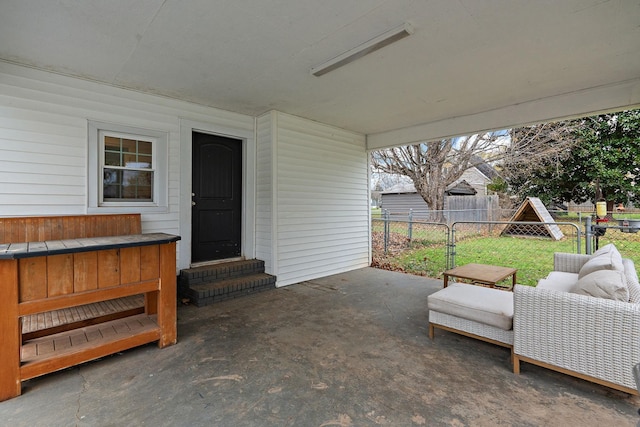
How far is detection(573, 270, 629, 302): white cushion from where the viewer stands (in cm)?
200

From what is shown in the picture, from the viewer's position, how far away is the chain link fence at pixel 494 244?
5.14m

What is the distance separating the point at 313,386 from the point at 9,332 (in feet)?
6.81

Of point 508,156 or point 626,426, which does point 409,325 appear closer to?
point 626,426

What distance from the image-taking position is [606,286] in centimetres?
205

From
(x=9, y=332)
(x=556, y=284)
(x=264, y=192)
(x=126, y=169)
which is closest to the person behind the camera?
(x=9, y=332)

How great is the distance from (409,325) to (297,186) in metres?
2.79

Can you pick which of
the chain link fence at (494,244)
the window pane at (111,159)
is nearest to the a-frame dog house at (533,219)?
the chain link fence at (494,244)

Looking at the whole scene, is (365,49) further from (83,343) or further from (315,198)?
(83,343)

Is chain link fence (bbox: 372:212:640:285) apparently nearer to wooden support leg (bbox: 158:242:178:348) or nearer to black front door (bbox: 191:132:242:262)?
black front door (bbox: 191:132:242:262)

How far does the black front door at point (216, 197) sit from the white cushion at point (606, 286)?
427cm

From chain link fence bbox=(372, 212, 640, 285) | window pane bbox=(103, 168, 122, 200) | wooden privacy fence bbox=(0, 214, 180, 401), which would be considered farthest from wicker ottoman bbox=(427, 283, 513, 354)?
window pane bbox=(103, 168, 122, 200)

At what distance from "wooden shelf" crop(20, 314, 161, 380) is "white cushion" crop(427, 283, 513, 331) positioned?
2603 mm

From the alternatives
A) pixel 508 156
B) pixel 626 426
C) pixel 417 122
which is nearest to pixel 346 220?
pixel 417 122

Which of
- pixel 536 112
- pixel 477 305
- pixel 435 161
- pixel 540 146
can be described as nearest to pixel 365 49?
pixel 477 305
